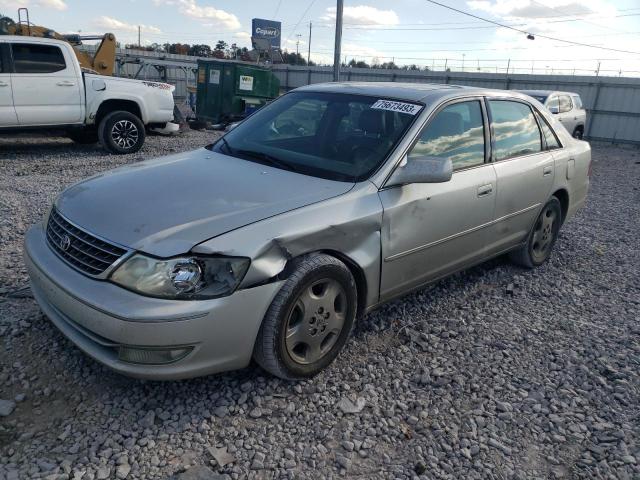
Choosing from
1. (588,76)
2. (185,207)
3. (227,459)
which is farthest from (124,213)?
(588,76)

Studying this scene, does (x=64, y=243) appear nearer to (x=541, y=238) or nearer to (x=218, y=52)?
(x=541, y=238)

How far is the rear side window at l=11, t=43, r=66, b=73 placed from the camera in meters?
8.50

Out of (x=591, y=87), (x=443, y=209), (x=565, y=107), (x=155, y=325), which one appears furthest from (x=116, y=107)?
(x=591, y=87)

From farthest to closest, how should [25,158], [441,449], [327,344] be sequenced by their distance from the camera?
[25,158]
[327,344]
[441,449]

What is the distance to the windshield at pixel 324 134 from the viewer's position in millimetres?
3328

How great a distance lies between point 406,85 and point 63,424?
317 cm

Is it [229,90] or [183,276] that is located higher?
[229,90]

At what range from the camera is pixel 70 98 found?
357 inches

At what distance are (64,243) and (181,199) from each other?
2.10 feet

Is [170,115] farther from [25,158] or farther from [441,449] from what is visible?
[441,449]

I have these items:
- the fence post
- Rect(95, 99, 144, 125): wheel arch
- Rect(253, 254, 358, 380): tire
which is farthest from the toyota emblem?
the fence post

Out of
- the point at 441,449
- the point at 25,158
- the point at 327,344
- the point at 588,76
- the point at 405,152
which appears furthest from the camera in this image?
the point at 588,76

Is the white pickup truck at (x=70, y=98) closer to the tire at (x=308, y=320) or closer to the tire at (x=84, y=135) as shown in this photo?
the tire at (x=84, y=135)

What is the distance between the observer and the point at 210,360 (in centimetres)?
253
